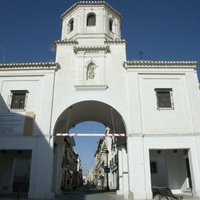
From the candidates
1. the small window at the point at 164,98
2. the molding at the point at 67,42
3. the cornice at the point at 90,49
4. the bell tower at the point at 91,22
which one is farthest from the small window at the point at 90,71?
the small window at the point at 164,98

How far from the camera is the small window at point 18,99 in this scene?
16808 mm

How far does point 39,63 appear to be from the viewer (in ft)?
58.5

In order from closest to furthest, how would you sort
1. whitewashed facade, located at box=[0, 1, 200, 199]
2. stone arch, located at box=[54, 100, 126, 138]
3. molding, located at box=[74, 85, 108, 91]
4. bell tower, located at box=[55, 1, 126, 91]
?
whitewashed facade, located at box=[0, 1, 200, 199] < molding, located at box=[74, 85, 108, 91] < stone arch, located at box=[54, 100, 126, 138] < bell tower, located at box=[55, 1, 126, 91]

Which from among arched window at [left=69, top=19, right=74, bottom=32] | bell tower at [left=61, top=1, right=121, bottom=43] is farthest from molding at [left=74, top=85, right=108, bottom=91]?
Result: arched window at [left=69, top=19, right=74, bottom=32]

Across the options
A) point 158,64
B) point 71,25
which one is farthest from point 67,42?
point 158,64

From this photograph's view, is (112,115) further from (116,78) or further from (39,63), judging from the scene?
(39,63)

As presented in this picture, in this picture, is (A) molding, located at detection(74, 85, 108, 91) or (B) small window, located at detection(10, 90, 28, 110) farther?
(A) molding, located at detection(74, 85, 108, 91)

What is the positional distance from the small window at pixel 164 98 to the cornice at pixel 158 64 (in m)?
2.01

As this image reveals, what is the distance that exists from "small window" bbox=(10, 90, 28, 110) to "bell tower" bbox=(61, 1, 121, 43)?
6.66 metres

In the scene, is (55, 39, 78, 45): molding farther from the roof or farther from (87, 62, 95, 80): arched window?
the roof

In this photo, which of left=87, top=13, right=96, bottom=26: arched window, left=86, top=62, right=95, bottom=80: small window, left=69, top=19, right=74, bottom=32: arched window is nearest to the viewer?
left=86, top=62, right=95, bottom=80: small window

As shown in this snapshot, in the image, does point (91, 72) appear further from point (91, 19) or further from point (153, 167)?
point (153, 167)

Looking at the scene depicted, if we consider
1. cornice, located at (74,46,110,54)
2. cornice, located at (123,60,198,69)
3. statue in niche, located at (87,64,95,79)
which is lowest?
statue in niche, located at (87,64,95,79)

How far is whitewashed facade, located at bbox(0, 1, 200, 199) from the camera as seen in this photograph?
50.5 ft
